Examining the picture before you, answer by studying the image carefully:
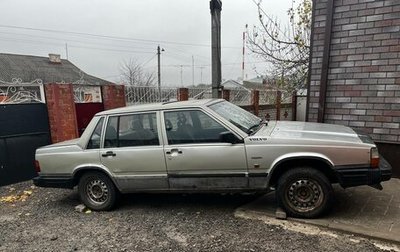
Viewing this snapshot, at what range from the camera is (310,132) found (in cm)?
445

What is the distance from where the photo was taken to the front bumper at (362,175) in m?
3.97

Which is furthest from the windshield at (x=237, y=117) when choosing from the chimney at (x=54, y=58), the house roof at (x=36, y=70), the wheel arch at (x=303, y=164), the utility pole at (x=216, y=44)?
the chimney at (x=54, y=58)

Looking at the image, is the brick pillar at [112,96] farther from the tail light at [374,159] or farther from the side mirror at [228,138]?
the tail light at [374,159]

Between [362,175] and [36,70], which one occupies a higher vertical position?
[36,70]

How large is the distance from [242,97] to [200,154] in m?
7.29

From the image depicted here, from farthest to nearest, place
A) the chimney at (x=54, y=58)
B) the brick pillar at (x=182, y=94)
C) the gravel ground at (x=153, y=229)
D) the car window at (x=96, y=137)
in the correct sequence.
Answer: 1. the chimney at (x=54, y=58)
2. the brick pillar at (x=182, y=94)
3. the car window at (x=96, y=137)
4. the gravel ground at (x=153, y=229)

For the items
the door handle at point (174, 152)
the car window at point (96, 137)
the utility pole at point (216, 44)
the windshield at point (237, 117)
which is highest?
the utility pole at point (216, 44)

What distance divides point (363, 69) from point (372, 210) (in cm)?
270

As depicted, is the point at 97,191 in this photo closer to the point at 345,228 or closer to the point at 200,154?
the point at 200,154

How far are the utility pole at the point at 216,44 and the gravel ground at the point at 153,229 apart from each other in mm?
3014

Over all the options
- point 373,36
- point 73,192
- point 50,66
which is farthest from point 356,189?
point 50,66

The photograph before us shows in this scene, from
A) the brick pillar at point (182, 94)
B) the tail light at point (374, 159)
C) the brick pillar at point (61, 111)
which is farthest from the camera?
the brick pillar at point (182, 94)

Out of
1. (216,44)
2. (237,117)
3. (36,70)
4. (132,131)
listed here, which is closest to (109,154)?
(132,131)

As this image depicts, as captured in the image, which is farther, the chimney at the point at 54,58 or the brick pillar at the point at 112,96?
the chimney at the point at 54,58
